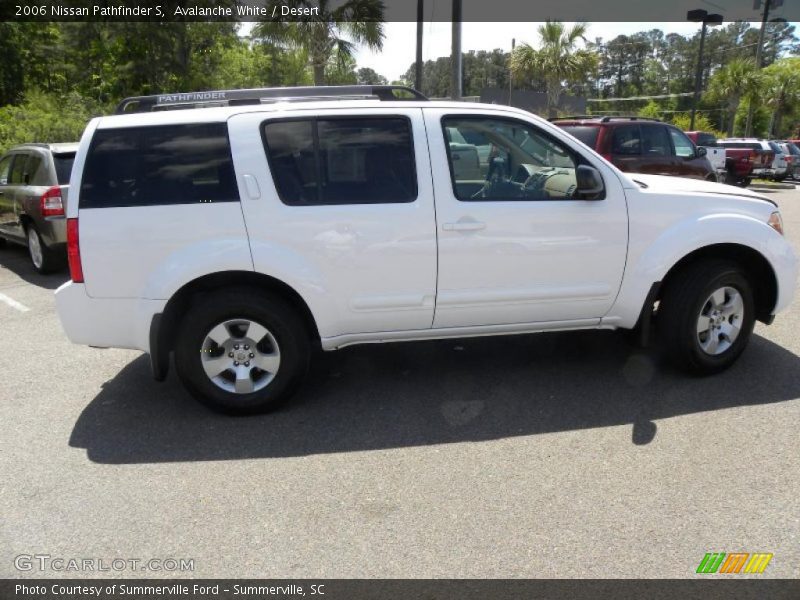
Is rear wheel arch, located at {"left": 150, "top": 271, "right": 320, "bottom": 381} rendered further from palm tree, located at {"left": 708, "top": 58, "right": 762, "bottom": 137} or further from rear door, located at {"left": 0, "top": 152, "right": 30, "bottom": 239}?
palm tree, located at {"left": 708, "top": 58, "right": 762, "bottom": 137}

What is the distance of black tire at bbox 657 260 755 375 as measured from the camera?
4.56 m

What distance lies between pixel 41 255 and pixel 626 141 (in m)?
8.61

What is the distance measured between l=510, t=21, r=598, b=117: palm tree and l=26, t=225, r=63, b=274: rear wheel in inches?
1097

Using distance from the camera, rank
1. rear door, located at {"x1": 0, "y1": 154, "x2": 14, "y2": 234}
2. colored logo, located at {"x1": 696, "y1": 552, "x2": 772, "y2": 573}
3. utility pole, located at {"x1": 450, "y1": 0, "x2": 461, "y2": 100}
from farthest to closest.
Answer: utility pole, located at {"x1": 450, "y1": 0, "x2": 461, "y2": 100} → rear door, located at {"x1": 0, "y1": 154, "x2": 14, "y2": 234} → colored logo, located at {"x1": 696, "y1": 552, "x2": 772, "y2": 573}

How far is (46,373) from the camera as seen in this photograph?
16.7 feet

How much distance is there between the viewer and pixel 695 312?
15.0ft

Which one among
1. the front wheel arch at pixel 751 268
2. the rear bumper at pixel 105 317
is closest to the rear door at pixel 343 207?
the rear bumper at pixel 105 317

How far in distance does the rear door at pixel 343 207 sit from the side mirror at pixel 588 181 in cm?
96

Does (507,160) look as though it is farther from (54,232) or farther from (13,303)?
(54,232)

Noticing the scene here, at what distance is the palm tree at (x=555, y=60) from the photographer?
32.5 m

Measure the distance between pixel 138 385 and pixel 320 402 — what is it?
1405 mm

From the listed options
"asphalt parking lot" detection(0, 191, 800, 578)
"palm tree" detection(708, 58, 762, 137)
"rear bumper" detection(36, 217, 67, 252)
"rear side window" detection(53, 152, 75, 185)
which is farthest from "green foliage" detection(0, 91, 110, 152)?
"palm tree" detection(708, 58, 762, 137)

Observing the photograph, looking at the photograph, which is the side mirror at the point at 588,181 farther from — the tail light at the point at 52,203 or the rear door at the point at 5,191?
the rear door at the point at 5,191

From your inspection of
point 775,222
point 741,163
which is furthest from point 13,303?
point 741,163
